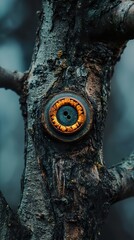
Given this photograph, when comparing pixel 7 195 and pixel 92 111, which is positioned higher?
pixel 7 195

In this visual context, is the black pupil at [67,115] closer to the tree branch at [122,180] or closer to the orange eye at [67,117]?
the orange eye at [67,117]

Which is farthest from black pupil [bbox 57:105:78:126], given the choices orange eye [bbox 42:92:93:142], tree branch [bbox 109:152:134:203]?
tree branch [bbox 109:152:134:203]

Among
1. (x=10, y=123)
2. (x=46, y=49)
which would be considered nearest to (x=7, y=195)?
(x=10, y=123)

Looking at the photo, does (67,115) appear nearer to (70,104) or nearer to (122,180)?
(70,104)

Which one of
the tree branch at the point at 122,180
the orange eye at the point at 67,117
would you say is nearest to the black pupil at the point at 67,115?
the orange eye at the point at 67,117

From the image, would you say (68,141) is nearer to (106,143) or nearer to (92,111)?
(92,111)

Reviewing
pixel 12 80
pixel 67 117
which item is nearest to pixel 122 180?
pixel 67 117
